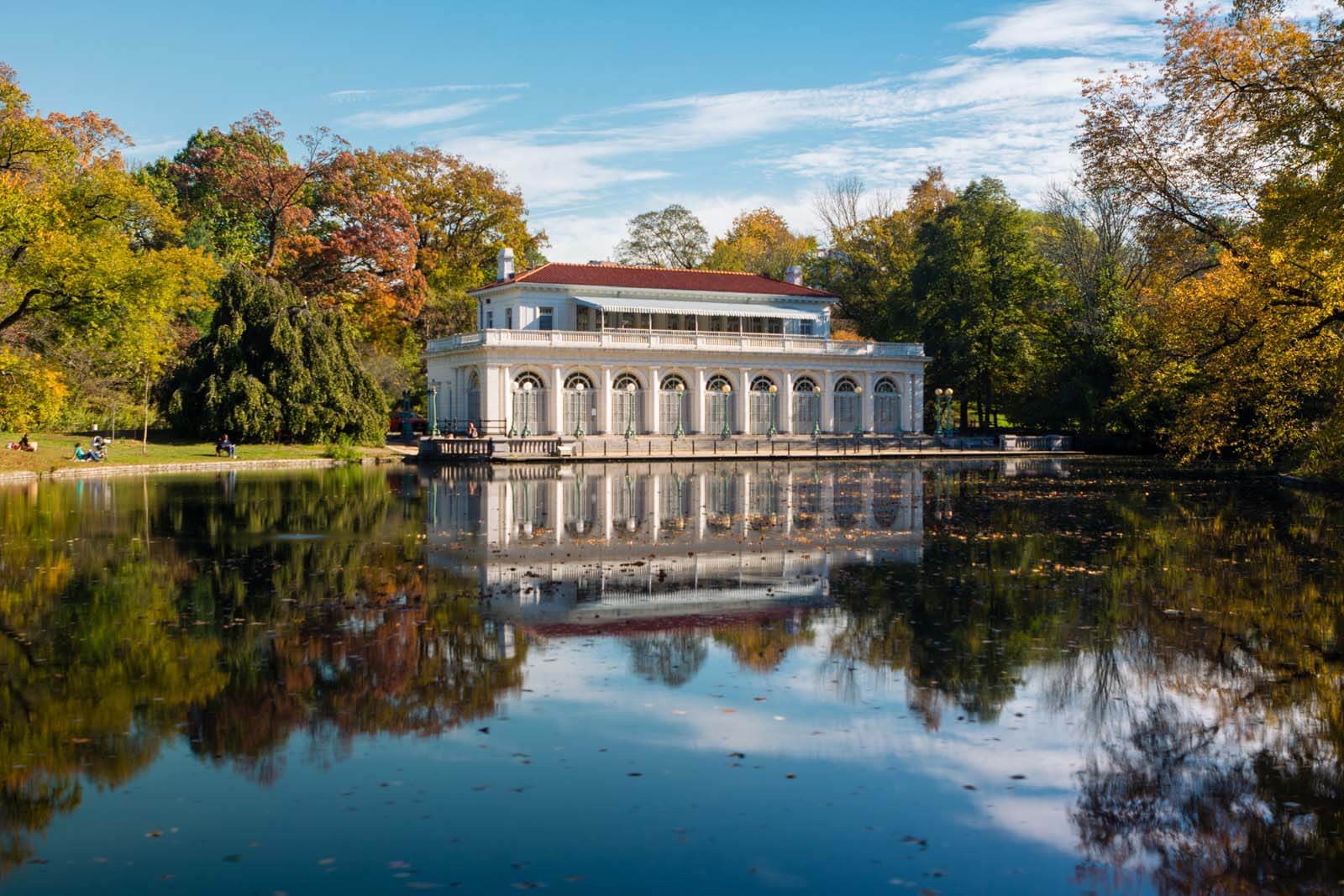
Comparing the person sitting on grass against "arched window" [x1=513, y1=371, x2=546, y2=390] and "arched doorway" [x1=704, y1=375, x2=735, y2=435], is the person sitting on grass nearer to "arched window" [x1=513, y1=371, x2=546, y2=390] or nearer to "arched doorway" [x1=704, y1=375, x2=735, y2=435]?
"arched window" [x1=513, y1=371, x2=546, y2=390]

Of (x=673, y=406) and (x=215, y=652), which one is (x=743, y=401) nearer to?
(x=673, y=406)

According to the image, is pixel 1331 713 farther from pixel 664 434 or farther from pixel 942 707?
pixel 664 434

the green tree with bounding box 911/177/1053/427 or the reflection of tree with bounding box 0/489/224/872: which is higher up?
the green tree with bounding box 911/177/1053/427

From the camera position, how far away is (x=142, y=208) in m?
38.5

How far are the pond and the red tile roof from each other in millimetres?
41285

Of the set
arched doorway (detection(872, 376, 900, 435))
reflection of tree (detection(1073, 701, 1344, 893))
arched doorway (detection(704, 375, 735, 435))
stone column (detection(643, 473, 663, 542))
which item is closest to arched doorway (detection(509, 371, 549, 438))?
arched doorway (detection(704, 375, 735, 435))

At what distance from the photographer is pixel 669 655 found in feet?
32.8

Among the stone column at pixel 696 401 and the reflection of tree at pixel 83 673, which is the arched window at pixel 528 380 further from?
the reflection of tree at pixel 83 673

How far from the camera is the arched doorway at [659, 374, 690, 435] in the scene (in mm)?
58281

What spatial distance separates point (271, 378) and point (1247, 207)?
3697 centimetres

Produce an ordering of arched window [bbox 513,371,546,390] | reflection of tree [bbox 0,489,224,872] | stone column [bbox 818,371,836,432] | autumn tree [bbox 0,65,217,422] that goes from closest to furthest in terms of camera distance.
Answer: reflection of tree [bbox 0,489,224,872] → autumn tree [bbox 0,65,217,422] → arched window [bbox 513,371,546,390] → stone column [bbox 818,371,836,432]

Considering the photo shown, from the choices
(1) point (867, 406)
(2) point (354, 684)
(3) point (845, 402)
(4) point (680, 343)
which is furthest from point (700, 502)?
(1) point (867, 406)

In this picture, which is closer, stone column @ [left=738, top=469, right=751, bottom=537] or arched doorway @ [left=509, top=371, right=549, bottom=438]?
stone column @ [left=738, top=469, right=751, bottom=537]

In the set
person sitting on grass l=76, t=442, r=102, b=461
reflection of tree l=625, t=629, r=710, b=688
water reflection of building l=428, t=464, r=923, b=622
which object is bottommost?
reflection of tree l=625, t=629, r=710, b=688
